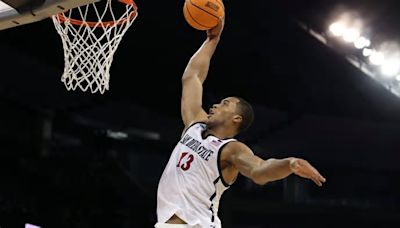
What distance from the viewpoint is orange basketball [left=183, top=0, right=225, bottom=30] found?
3967 millimetres

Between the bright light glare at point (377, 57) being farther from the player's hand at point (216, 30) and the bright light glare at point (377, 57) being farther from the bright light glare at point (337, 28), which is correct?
the player's hand at point (216, 30)

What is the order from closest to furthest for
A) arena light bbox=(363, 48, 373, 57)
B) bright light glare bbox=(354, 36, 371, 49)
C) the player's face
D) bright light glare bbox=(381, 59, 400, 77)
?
the player's face, bright light glare bbox=(354, 36, 371, 49), arena light bbox=(363, 48, 373, 57), bright light glare bbox=(381, 59, 400, 77)

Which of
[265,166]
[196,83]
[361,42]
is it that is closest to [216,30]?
[196,83]

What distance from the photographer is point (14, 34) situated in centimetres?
884

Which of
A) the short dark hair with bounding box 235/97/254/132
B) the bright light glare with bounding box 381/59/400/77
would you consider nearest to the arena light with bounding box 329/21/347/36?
the bright light glare with bounding box 381/59/400/77

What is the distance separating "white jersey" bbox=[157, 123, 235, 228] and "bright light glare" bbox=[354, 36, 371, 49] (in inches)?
242

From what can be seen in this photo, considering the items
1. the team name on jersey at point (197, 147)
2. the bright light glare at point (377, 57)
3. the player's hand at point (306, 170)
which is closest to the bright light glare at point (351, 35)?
the bright light glare at point (377, 57)

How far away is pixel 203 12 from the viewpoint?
3.97 m

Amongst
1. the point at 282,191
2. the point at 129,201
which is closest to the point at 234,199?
the point at 282,191

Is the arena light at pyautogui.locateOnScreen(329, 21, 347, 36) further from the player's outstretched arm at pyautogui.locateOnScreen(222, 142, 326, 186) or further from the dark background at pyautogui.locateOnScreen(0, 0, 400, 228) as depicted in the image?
the player's outstretched arm at pyautogui.locateOnScreen(222, 142, 326, 186)

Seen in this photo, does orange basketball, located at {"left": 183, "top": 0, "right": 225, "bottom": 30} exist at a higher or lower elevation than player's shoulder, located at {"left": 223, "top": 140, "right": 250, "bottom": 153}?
higher

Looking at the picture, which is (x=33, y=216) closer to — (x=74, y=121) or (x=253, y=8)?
(x=74, y=121)

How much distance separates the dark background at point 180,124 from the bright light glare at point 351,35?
0.27 meters

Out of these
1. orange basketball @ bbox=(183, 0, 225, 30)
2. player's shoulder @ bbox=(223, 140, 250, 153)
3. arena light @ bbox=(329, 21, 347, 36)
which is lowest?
player's shoulder @ bbox=(223, 140, 250, 153)
